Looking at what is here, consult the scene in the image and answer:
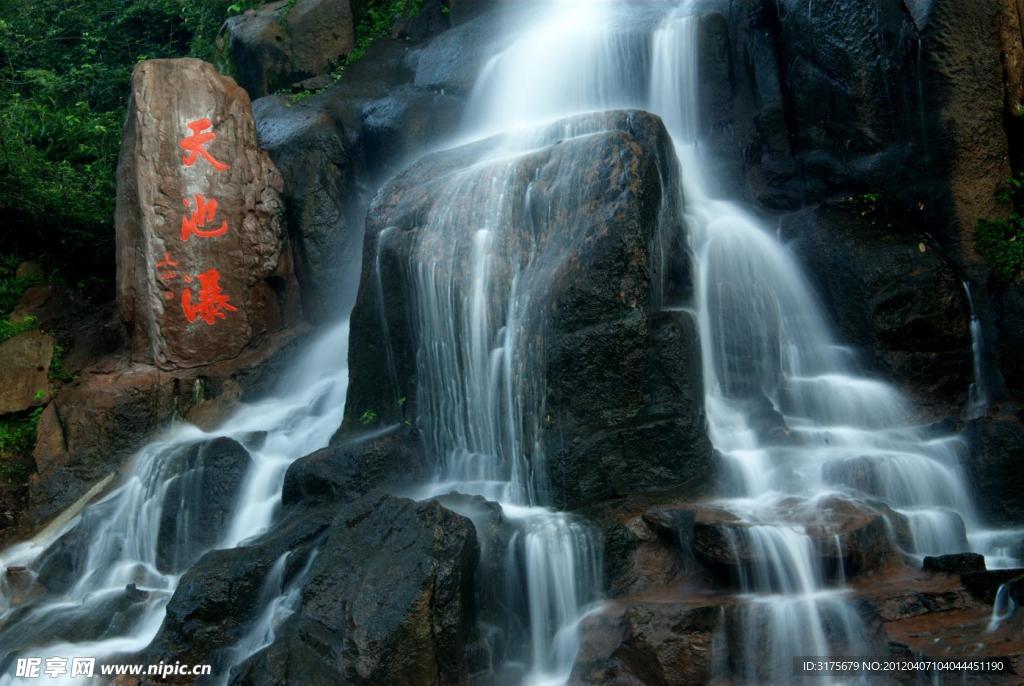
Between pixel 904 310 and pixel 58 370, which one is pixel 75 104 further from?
pixel 904 310

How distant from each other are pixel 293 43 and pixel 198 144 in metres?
3.12

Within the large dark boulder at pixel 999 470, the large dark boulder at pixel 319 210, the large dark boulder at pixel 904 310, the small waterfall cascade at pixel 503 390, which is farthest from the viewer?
the large dark boulder at pixel 319 210

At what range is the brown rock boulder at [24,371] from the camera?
10.0 m

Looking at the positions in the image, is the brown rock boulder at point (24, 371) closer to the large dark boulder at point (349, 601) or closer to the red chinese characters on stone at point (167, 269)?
the red chinese characters on stone at point (167, 269)

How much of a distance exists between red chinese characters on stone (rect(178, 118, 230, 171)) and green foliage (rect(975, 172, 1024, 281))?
8240mm

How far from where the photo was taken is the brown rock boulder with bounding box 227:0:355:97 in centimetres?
1297

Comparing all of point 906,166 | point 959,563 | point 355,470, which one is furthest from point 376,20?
point 959,563

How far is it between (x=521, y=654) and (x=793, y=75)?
21.7 ft

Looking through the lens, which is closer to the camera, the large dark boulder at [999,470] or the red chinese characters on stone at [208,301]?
the large dark boulder at [999,470]

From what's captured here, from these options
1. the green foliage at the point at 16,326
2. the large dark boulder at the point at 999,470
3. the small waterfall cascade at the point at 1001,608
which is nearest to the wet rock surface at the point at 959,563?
the small waterfall cascade at the point at 1001,608

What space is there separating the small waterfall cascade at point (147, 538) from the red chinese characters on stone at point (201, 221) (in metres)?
2.37

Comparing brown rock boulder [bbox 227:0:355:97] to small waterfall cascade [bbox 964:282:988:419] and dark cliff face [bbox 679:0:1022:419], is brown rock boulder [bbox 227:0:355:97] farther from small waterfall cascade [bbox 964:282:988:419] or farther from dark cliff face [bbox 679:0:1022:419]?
small waterfall cascade [bbox 964:282:988:419]

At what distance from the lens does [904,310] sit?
8141 mm

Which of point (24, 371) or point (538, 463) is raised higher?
point (24, 371)
